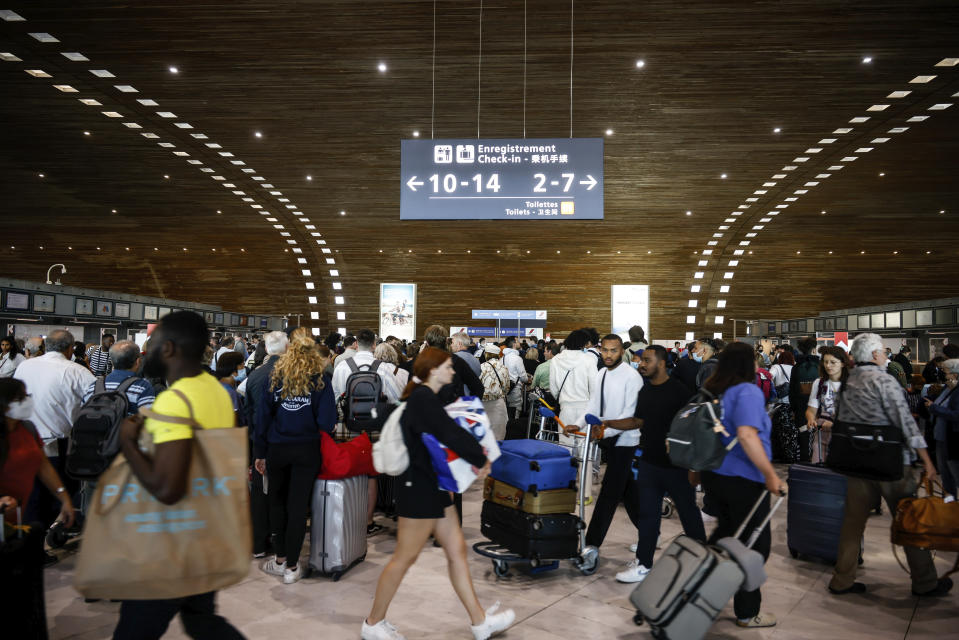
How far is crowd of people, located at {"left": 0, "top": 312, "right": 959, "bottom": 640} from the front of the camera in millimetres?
2148

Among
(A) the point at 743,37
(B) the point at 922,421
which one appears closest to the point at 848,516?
(B) the point at 922,421

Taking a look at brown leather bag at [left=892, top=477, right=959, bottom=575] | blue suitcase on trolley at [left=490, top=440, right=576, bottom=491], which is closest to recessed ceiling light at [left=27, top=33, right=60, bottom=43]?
blue suitcase on trolley at [left=490, top=440, right=576, bottom=491]

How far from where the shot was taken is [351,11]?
899 cm

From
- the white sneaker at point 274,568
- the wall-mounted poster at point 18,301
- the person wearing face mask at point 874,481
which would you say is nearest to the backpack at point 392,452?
the white sneaker at point 274,568

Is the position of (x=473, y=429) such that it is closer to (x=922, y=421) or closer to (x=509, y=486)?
(x=509, y=486)

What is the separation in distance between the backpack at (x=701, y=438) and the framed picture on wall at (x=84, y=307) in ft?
40.7

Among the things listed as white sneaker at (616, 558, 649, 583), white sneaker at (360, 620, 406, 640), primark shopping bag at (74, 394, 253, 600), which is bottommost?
white sneaker at (616, 558, 649, 583)

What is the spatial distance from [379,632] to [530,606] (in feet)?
3.37

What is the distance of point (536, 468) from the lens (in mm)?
4086

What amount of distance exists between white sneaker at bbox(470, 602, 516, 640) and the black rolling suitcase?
0.73 metres

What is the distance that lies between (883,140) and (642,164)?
16.4 ft

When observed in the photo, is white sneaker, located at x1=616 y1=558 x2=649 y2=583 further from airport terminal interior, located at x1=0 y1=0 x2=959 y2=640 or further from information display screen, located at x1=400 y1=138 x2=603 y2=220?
information display screen, located at x1=400 y1=138 x2=603 y2=220

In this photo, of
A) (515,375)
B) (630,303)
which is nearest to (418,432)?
(515,375)

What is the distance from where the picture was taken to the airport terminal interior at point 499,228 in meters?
4.00
